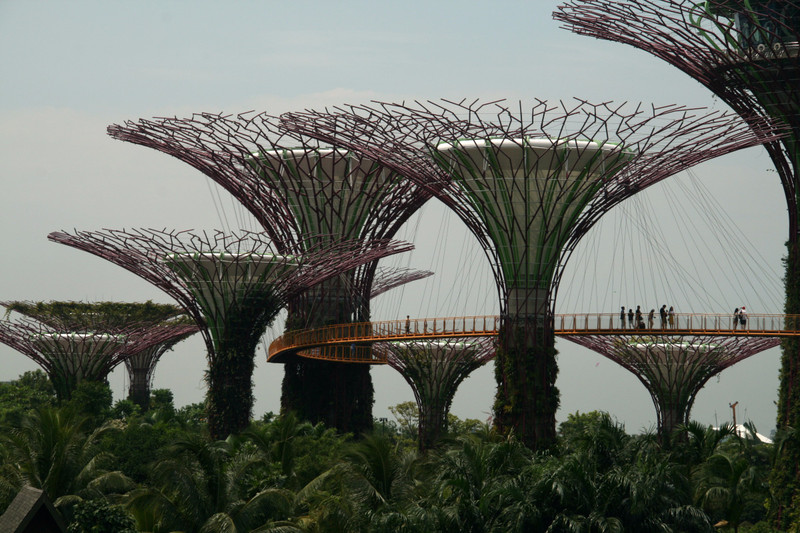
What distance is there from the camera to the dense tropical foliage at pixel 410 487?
81.1 ft

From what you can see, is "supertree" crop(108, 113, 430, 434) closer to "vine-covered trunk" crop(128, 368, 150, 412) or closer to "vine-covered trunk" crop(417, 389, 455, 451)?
"vine-covered trunk" crop(417, 389, 455, 451)

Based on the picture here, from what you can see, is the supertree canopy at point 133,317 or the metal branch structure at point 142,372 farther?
the metal branch structure at point 142,372

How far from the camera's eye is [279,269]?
48.0m

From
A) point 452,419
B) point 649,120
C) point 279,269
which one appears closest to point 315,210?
point 279,269

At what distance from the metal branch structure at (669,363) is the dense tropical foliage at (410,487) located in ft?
90.2

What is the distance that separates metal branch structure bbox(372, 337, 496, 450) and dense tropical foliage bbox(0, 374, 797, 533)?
91.3 feet

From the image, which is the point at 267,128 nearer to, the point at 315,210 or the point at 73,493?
the point at 315,210

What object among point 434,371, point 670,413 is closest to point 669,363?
point 670,413

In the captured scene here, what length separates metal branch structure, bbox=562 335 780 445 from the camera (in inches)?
→ 2370

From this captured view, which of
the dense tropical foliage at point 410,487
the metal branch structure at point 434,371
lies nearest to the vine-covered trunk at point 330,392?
the metal branch structure at point 434,371

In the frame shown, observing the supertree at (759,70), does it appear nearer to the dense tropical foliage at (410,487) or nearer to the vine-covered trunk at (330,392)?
the dense tropical foliage at (410,487)

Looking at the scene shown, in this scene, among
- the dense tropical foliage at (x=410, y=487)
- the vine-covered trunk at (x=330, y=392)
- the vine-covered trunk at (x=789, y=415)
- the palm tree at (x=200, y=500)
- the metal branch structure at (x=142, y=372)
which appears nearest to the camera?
the dense tropical foliage at (x=410, y=487)

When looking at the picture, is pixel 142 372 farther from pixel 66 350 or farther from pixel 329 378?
pixel 329 378

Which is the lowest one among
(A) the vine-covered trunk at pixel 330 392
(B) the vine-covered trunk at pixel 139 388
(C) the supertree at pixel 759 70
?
(B) the vine-covered trunk at pixel 139 388
